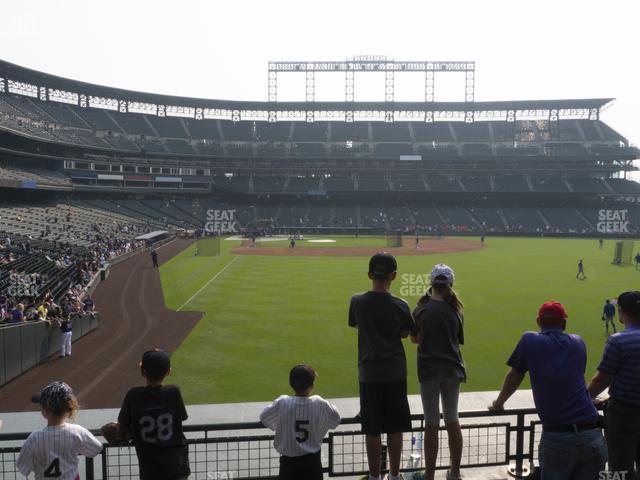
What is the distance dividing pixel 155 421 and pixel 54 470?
885 mm

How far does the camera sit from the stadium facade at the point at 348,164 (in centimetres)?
8019

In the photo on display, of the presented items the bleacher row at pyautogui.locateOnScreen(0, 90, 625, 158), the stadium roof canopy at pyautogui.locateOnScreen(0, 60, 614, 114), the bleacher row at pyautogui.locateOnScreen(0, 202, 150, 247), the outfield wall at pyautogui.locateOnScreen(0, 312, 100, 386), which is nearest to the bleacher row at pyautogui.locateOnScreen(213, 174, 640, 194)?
the bleacher row at pyautogui.locateOnScreen(0, 90, 625, 158)

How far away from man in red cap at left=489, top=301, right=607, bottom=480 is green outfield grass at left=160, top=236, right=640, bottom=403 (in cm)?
923

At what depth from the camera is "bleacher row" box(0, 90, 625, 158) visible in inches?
3511

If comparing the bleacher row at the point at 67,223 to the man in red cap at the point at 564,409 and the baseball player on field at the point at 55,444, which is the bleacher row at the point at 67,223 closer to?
the baseball player on field at the point at 55,444

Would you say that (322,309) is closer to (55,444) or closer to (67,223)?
(55,444)

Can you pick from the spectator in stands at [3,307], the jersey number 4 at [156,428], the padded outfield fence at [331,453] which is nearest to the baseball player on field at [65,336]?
the spectator in stands at [3,307]

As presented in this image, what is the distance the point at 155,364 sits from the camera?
14.5 ft

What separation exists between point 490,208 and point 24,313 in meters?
81.5

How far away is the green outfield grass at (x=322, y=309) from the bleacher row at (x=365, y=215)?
113ft

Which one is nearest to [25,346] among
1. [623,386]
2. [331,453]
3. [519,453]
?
[331,453]

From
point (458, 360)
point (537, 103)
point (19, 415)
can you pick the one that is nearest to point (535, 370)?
point (458, 360)

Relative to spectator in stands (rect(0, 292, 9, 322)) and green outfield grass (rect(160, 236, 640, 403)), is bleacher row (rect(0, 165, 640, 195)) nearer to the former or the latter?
green outfield grass (rect(160, 236, 640, 403))

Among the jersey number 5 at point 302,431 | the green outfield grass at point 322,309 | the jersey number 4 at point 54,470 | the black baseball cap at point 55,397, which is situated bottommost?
the green outfield grass at point 322,309
